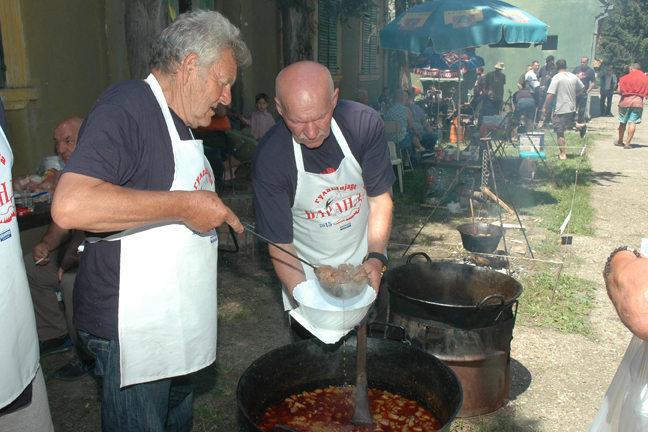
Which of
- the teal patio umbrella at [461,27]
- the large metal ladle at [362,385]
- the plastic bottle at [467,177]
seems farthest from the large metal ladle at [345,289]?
the teal patio umbrella at [461,27]

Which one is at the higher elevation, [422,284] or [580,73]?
[580,73]

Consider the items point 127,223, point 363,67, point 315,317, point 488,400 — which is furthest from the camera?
point 363,67

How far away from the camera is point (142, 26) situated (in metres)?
4.35

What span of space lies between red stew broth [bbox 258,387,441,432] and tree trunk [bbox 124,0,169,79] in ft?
10.4

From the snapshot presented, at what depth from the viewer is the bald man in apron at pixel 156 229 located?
5.07 feet

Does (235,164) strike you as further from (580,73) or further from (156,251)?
(580,73)

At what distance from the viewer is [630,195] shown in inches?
336

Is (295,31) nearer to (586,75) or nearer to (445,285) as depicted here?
(445,285)

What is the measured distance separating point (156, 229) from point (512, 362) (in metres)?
2.98

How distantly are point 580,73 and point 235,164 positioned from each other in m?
15.5

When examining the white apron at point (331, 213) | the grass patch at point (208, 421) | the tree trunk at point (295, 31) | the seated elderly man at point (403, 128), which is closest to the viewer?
the white apron at point (331, 213)

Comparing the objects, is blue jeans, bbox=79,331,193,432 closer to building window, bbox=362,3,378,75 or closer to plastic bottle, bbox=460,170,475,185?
plastic bottle, bbox=460,170,475,185

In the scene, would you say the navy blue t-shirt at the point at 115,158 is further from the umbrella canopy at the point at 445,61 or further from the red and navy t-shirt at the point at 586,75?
the red and navy t-shirt at the point at 586,75

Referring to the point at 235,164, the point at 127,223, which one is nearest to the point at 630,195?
the point at 235,164
